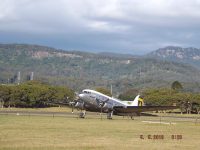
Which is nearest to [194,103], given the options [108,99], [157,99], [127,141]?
[157,99]

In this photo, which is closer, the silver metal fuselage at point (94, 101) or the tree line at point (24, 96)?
the silver metal fuselage at point (94, 101)

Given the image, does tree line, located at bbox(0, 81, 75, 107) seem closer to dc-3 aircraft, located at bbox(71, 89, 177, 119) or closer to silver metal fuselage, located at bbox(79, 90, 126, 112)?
dc-3 aircraft, located at bbox(71, 89, 177, 119)

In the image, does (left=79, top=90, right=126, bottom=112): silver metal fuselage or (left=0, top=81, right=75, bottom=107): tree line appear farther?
(left=0, top=81, right=75, bottom=107): tree line

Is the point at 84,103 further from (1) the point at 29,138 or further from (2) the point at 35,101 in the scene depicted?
(2) the point at 35,101

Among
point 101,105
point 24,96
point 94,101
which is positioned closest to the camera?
point 94,101

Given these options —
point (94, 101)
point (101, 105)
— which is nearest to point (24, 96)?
point (94, 101)

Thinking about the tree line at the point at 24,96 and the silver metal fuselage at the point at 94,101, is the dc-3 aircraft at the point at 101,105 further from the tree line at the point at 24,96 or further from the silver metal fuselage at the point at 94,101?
the tree line at the point at 24,96

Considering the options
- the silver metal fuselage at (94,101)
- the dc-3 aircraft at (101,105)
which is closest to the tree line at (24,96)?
the dc-3 aircraft at (101,105)

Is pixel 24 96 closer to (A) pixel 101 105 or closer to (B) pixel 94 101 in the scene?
(B) pixel 94 101

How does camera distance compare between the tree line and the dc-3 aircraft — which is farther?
the tree line

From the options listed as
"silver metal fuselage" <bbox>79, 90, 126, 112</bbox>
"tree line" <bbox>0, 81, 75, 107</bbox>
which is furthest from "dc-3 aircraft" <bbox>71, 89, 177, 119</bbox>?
"tree line" <bbox>0, 81, 75, 107</bbox>

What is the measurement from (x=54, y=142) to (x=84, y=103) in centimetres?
4707

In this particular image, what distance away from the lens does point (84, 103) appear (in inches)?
3145

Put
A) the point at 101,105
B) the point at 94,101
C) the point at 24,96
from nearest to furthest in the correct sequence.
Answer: the point at 94,101 < the point at 101,105 < the point at 24,96
